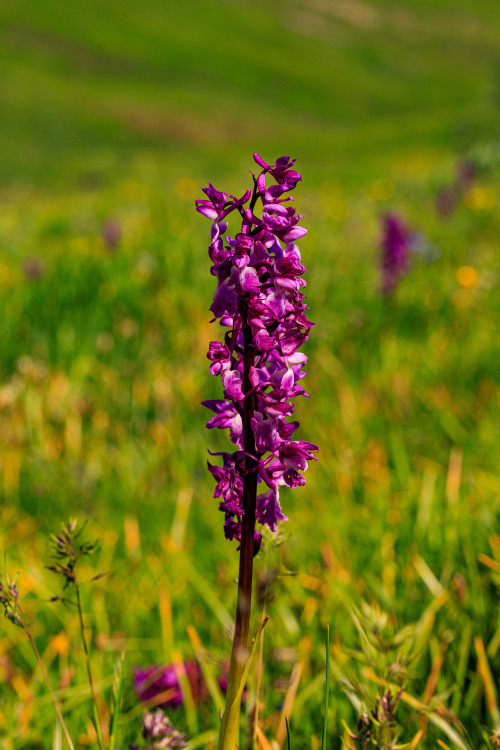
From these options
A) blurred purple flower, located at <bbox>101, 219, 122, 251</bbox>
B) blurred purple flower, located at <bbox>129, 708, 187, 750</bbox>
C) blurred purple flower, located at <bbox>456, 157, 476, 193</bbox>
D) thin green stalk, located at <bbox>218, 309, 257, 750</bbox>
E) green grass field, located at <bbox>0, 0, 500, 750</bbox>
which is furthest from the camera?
blurred purple flower, located at <bbox>456, 157, 476, 193</bbox>

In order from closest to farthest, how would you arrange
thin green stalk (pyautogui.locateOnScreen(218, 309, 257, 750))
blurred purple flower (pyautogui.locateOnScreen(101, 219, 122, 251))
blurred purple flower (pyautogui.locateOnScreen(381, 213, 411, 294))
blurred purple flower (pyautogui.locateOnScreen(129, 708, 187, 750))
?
thin green stalk (pyautogui.locateOnScreen(218, 309, 257, 750))
blurred purple flower (pyautogui.locateOnScreen(129, 708, 187, 750))
blurred purple flower (pyautogui.locateOnScreen(381, 213, 411, 294))
blurred purple flower (pyautogui.locateOnScreen(101, 219, 122, 251))

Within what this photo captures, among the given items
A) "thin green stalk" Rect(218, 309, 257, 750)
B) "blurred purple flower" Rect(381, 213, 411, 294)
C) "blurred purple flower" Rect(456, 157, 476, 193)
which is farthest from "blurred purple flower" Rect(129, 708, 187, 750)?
"blurred purple flower" Rect(456, 157, 476, 193)

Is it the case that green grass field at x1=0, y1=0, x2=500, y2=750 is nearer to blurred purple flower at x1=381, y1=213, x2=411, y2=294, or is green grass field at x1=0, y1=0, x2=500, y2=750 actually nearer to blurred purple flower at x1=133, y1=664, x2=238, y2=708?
blurred purple flower at x1=133, y1=664, x2=238, y2=708

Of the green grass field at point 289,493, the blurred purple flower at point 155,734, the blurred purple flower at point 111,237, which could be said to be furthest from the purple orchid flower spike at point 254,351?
the blurred purple flower at point 111,237

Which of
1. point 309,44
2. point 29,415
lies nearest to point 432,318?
point 29,415

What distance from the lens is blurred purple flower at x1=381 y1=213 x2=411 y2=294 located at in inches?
203

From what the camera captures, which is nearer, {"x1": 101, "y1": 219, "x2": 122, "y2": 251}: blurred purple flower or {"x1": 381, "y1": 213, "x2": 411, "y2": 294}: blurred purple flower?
{"x1": 381, "y1": 213, "x2": 411, "y2": 294}: blurred purple flower

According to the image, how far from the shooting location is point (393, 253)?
5168mm

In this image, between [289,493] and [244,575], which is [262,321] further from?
[289,493]

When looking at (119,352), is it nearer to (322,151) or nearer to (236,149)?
(322,151)

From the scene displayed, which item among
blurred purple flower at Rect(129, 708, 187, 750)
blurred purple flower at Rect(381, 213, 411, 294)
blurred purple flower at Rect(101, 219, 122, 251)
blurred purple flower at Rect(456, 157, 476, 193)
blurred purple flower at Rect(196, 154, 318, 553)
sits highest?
blurred purple flower at Rect(456, 157, 476, 193)

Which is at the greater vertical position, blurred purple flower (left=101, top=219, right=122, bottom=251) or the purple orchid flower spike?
blurred purple flower (left=101, top=219, right=122, bottom=251)

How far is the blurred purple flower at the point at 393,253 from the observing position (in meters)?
5.15

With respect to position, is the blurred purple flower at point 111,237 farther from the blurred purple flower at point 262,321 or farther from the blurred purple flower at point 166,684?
the blurred purple flower at point 262,321
